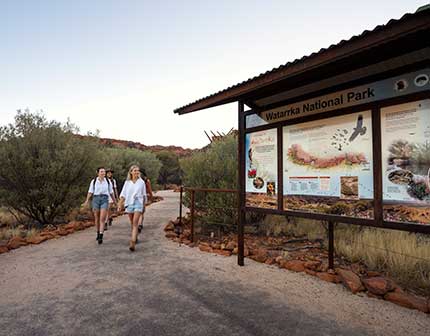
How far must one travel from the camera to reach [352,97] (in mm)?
3369

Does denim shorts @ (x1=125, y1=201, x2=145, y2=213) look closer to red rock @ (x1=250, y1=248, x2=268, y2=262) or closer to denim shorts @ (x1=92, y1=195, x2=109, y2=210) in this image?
denim shorts @ (x1=92, y1=195, x2=109, y2=210)

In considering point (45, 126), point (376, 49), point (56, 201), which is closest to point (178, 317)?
point (376, 49)

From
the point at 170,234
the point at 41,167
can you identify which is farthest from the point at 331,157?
the point at 41,167

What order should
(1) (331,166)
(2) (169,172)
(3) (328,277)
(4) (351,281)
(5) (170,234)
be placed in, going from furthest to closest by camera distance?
(2) (169,172), (5) (170,234), (3) (328,277), (1) (331,166), (4) (351,281)

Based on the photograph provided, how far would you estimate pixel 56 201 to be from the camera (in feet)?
27.4

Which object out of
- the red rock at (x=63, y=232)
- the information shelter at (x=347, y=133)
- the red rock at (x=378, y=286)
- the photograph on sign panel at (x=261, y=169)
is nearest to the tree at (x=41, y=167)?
the red rock at (x=63, y=232)

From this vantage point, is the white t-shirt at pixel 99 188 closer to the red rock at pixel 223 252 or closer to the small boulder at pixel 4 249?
the small boulder at pixel 4 249

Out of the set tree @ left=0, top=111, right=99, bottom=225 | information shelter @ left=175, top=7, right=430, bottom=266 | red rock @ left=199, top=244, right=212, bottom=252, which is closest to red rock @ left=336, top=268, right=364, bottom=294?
information shelter @ left=175, top=7, right=430, bottom=266

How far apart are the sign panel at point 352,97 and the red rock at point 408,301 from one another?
238 cm

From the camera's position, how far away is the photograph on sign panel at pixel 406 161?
8.91ft

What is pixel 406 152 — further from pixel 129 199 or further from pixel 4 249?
pixel 4 249

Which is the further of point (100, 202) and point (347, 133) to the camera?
point (100, 202)

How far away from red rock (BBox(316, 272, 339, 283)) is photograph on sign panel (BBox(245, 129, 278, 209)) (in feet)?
4.02

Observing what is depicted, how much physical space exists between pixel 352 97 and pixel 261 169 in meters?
1.82
